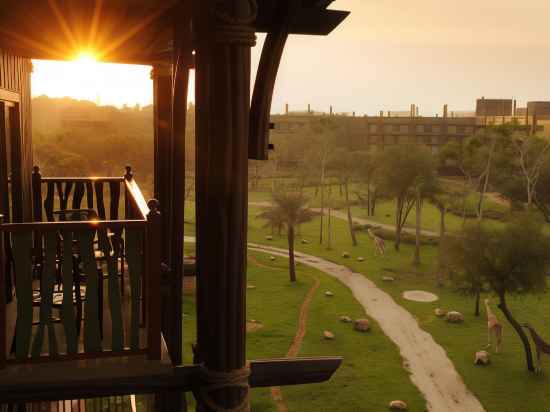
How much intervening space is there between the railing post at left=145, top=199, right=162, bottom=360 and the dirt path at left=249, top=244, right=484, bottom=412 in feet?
50.6

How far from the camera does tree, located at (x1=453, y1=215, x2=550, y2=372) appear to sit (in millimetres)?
24000

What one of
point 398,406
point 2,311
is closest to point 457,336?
point 398,406

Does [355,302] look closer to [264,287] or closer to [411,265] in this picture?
[264,287]

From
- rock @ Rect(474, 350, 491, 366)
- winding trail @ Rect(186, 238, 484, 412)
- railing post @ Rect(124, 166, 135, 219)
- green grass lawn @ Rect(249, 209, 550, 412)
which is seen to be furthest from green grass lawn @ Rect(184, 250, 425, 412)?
railing post @ Rect(124, 166, 135, 219)

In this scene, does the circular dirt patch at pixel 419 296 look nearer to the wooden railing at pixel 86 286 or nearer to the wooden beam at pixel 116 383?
the wooden beam at pixel 116 383

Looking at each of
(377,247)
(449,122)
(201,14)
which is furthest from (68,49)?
(449,122)

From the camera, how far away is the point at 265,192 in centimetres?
6756

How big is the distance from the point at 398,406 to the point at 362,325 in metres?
7.07

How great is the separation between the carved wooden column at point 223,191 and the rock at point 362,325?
68.8 feet

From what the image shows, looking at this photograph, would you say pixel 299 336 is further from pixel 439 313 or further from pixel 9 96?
pixel 9 96

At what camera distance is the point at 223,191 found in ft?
13.4

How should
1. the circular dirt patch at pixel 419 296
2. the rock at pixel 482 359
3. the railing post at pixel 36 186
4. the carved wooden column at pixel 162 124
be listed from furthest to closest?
the circular dirt patch at pixel 419 296, the rock at pixel 482 359, the carved wooden column at pixel 162 124, the railing post at pixel 36 186

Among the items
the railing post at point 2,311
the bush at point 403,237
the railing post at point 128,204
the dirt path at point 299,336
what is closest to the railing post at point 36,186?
the railing post at point 128,204

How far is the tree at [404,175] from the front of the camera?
41.6 meters
